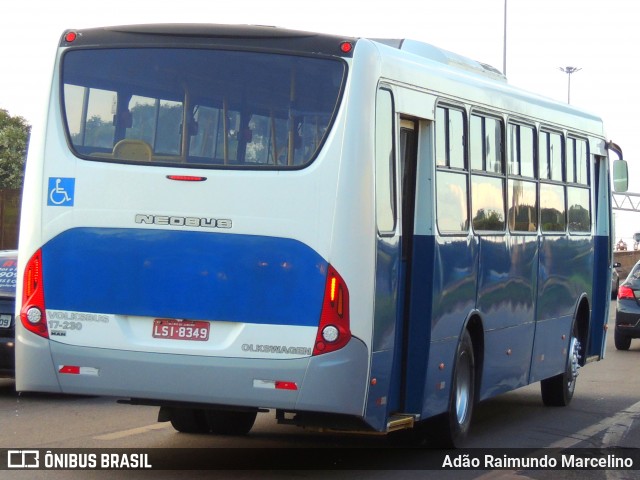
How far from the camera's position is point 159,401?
366 inches

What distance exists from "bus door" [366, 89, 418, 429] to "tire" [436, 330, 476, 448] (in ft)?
3.46

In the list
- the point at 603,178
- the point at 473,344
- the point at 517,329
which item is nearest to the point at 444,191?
the point at 473,344

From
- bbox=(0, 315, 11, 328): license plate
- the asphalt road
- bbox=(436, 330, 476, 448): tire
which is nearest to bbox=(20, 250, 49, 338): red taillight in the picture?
the asphalt road

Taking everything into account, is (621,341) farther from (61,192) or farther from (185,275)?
(61,192)

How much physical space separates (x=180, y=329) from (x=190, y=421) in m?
2.79

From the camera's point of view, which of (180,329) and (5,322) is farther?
(5,322)

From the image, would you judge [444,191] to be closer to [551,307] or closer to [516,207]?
[516,207]

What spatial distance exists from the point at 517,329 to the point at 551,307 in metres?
1.37

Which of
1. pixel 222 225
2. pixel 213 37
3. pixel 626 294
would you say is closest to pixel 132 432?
pixel 222 225

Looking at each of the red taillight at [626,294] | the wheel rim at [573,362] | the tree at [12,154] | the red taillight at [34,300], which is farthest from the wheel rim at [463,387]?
the tree at [12,154]

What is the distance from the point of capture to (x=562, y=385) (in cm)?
1551

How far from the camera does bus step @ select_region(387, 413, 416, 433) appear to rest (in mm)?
9852

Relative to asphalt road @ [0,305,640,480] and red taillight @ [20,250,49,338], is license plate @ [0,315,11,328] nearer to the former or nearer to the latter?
asphalt road @ [0,305,640,480]

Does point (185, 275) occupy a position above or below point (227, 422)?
above
